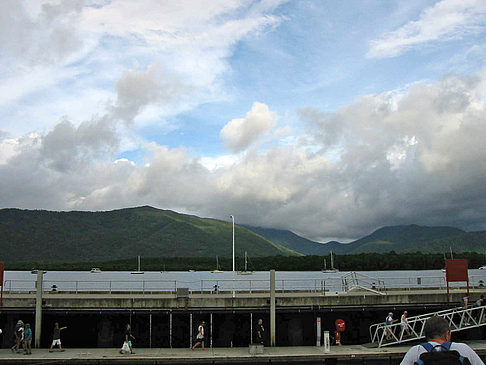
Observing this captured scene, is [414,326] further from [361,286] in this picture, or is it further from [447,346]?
[447,346]

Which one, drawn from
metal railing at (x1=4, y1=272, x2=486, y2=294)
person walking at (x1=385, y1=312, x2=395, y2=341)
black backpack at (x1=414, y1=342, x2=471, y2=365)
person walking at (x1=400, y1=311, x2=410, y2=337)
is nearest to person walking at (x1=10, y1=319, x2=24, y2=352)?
metal railing at (x1=4, y1=272, x2=486, y2=294)

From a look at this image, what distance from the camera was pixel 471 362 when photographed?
607cm

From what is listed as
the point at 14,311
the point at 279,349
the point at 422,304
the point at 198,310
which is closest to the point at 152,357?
the point at 198,310

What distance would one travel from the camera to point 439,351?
6027 millimetres

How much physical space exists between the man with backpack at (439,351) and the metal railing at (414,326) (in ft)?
86.5

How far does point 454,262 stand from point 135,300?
21918mm

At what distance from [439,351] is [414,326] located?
96.4 ft

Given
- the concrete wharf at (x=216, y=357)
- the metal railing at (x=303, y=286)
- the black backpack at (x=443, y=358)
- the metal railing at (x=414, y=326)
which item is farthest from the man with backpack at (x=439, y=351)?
the metal railing at (x=414, y=326)

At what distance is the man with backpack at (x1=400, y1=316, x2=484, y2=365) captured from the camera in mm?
5926

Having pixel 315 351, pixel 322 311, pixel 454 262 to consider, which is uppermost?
pixel 454 262

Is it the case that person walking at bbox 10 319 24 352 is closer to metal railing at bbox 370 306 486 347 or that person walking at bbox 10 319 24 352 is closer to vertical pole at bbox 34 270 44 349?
vertical pole at bbox 34 270 44 349

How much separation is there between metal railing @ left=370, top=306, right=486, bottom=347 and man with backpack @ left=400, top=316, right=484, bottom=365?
26.4 meters

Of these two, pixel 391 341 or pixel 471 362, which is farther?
pixel 391 341

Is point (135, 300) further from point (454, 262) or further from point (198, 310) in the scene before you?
point (454, 262)
